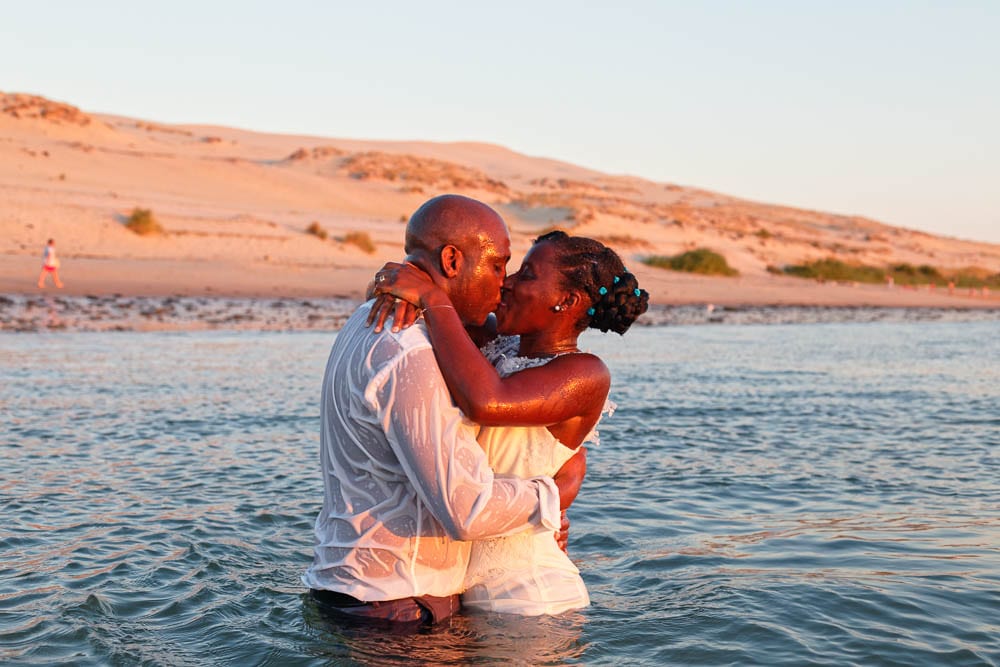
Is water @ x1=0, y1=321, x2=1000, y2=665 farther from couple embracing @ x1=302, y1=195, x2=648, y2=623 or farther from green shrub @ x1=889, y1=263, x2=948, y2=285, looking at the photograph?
green shrub @ x1=889, y1=263, x2=948, y2=285

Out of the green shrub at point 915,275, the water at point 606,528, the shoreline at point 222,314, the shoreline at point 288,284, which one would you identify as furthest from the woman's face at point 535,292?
the green shrub at point 915,275

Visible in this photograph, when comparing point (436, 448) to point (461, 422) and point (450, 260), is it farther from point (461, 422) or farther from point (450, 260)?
point (450, 260)

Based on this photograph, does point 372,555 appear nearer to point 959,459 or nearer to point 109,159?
point 959,459

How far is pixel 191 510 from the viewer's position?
261 inches

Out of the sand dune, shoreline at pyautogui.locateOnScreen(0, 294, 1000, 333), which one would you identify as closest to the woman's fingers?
shoreline at pyautogui.locateOnScreen(0, 294, 1000, 333)

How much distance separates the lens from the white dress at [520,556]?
370 centimetres

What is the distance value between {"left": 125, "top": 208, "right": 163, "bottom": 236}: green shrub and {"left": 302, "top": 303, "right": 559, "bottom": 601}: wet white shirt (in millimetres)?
26650

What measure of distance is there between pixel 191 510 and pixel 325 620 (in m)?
3.01

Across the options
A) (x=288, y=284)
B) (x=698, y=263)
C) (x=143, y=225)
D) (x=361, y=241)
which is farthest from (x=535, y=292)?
(x=698, y=263)

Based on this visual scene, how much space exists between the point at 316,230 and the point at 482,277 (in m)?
30.2

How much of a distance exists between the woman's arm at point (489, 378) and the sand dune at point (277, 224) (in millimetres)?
21141

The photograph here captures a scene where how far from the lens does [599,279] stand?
3805 millimetres

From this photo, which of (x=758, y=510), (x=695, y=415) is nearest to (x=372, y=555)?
(x=758, y=510)

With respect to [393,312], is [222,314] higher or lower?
lower
